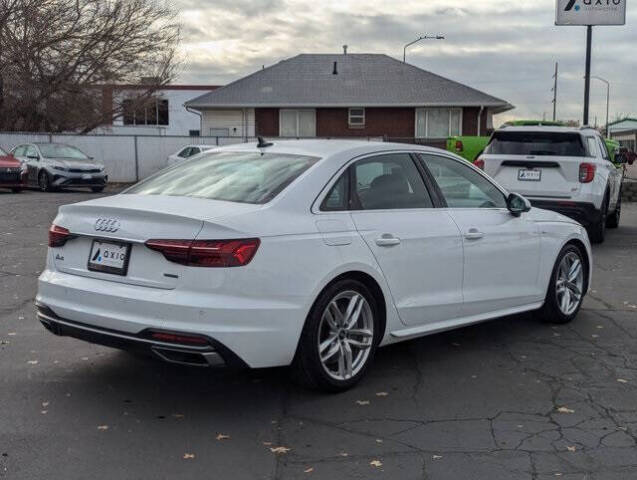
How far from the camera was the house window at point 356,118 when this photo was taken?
4056cm

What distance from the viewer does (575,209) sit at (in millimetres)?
11945

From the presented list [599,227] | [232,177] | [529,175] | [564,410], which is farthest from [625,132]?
[232,177]

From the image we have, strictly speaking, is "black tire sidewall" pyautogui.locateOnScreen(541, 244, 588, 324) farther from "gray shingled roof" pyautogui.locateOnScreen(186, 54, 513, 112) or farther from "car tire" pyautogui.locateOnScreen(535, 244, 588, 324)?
"gray shingled roof" pyautogui.locateOnScreen(186, 54, 513, 112)

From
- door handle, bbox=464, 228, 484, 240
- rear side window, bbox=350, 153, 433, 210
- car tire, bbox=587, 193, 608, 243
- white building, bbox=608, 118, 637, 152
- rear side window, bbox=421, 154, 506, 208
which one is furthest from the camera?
white building, bbox=608, 118, 637, 152

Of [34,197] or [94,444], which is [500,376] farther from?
[34,197]

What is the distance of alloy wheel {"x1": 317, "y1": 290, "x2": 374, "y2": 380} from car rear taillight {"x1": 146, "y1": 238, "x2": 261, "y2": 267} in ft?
2.28

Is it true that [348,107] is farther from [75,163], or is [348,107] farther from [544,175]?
[544,175]

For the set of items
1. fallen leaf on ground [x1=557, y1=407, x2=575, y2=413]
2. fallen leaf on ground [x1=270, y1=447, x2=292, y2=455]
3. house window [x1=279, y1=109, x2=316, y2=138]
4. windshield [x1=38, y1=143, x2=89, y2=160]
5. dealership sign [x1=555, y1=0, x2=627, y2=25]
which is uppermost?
dealership sign [x1=555, y1=0, x2=627, y2=25]

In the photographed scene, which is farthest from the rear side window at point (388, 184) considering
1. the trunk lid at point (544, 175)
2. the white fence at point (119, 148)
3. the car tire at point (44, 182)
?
the white fence at point (119, 148)

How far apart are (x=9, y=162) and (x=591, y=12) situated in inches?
698

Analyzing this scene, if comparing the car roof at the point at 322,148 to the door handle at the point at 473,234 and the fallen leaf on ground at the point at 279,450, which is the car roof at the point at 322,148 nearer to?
the door handle at the point at 473,234

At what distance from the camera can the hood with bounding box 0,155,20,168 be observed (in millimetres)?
24306

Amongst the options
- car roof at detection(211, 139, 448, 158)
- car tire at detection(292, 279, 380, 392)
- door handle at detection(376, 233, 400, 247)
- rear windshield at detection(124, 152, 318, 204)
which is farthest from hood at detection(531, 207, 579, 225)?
rear windshield at detection(124, 152, 318, 204)

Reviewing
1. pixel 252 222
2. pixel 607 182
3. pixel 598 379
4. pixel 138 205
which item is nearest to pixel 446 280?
pixel 598 379
